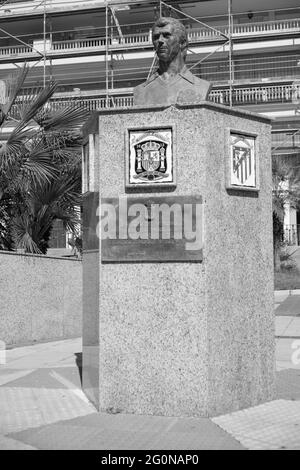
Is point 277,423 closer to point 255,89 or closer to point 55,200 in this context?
point 55,200

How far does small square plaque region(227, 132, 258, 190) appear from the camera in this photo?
5.89 m

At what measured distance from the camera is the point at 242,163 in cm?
601

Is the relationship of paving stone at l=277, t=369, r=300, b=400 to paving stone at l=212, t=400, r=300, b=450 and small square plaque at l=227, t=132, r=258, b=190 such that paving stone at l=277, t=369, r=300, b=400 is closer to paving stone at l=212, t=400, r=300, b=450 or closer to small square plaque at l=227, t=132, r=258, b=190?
paving stone at l=212, t=400, r=300, b=450

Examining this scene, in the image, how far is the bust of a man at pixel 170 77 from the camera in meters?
6.00

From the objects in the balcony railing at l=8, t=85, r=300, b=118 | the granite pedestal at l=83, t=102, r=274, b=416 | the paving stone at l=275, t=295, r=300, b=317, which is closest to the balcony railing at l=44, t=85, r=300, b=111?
the balcony railing at l=8, t=85, r=300, b=118

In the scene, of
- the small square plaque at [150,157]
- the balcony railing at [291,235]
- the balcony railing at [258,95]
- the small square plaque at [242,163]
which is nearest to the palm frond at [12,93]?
the small square plaque at [150,157]

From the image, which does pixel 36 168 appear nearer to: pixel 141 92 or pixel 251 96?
pixel 141 92

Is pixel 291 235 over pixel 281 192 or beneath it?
beneath

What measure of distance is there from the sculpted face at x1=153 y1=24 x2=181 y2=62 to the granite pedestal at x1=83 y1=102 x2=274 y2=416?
762 mm

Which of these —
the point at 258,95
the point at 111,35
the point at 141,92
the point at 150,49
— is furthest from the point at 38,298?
the point at 111,35

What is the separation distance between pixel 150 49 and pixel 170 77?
32.6m

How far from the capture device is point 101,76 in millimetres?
39531

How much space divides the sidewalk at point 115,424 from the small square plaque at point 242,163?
2.01 metres

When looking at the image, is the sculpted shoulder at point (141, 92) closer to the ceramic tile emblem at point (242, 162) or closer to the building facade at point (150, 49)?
the ceramic tile emblem at point (242, 162)
